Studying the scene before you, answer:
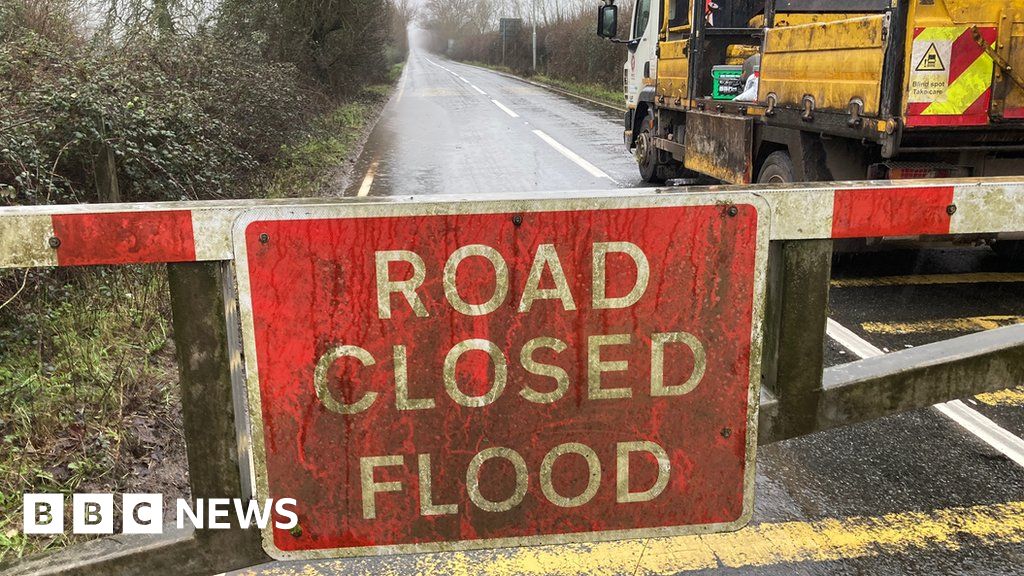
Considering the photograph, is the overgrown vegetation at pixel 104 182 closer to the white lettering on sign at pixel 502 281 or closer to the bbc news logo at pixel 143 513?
the bbc news logo at pixel 143 513

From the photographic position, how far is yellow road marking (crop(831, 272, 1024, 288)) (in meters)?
6.62

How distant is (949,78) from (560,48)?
38188mm

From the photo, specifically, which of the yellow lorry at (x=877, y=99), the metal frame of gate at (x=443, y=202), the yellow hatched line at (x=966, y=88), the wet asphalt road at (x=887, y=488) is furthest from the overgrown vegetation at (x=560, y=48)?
the metal frame of gate at (x=443, y=202)

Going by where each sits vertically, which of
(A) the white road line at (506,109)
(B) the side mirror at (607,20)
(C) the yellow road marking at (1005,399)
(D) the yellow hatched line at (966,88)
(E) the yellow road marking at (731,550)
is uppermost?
(B) the side mirror at (607,20)

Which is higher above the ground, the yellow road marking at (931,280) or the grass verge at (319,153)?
the grass verge at (319,153)

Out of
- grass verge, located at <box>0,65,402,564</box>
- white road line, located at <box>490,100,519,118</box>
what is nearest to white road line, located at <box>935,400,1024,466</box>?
grass verge, located at <box>0,65,402,564</box>

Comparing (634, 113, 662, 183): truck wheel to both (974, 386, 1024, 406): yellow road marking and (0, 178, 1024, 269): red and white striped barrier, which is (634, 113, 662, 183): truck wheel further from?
(0, 178, 1024, 269): red and white striped barrier

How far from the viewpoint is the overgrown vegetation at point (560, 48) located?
3356 cm

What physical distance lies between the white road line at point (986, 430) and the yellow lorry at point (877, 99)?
191cm

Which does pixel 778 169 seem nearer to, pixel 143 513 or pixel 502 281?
pixel 143 513

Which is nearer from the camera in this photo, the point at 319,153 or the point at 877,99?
the point at 877,99

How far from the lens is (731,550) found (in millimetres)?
3135

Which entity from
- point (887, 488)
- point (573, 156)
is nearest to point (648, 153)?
point (573, 156)

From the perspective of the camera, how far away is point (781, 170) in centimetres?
732
